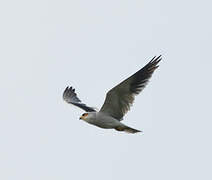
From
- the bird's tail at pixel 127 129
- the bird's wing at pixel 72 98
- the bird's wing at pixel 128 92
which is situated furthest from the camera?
the bird's wing at pixel 72 98

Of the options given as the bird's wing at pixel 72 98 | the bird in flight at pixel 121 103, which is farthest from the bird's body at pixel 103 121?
the bird's wing at pixel 72 98

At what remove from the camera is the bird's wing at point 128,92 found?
13.1m

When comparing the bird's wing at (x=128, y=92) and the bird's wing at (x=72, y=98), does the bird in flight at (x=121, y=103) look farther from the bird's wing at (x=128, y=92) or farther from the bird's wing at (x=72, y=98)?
the bird's wing at (x=72, y=98)

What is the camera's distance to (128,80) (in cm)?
1298

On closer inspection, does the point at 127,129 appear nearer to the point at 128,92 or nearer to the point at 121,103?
the point at 121,103

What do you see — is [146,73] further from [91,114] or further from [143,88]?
[91,114]

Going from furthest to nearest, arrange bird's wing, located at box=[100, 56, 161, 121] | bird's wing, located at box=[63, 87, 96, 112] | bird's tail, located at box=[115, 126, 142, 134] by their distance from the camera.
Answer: bird's wing, located at box=[63, 87, 96, 112] → bird's tail, located at box=[115, 126, 142, 134] → bird's wing, located at box=[100, 56, 161, 121]

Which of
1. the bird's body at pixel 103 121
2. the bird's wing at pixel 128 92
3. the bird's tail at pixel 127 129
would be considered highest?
the bird's wing at pixel 128 92

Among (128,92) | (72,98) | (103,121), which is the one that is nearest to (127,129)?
(103,121)

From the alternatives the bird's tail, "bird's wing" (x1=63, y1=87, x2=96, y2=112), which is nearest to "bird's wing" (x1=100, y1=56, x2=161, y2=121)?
the bird's tail

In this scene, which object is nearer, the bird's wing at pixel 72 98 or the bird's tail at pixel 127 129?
the bird's tail at pixel 127 129

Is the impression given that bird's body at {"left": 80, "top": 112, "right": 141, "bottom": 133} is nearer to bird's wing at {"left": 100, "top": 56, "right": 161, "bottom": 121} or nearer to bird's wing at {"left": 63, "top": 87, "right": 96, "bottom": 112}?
bird's wing at {"left": 100, "top": 56, "right": 161, "bottom": 121}

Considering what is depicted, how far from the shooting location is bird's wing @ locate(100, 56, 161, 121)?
13.1 m

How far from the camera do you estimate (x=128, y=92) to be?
13.2m
